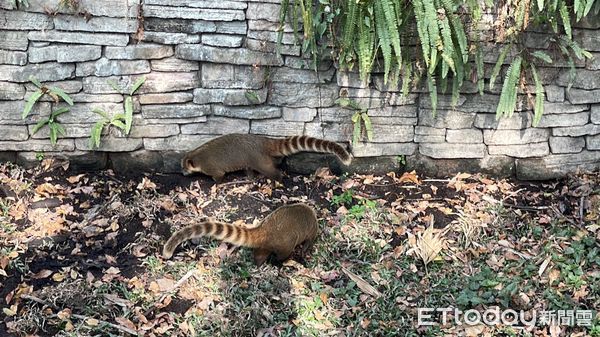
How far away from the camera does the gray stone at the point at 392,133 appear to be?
6.56 m

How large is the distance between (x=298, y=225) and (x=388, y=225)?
87cm

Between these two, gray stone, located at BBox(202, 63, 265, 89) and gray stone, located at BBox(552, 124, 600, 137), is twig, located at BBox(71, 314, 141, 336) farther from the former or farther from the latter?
gray stone, located at BBox(552, 124, 600, 137)

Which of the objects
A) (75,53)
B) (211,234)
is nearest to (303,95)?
(211,234)

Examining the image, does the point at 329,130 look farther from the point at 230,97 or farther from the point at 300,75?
the point at 230,97

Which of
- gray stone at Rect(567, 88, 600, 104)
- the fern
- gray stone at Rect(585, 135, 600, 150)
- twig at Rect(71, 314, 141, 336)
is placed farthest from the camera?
gray stone at Rect(585, 135, 600, 150)

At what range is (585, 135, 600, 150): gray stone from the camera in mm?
6625

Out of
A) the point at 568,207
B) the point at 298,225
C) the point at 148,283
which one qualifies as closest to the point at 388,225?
the point at 298,225

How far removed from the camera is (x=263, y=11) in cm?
618

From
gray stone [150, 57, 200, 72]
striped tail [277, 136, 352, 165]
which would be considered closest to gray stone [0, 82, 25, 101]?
gray stone [150, 57, 200, 72]

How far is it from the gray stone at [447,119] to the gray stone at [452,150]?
181 mm

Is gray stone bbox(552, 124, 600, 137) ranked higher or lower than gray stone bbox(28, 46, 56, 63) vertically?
lower

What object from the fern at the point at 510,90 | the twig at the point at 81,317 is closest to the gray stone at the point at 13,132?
the twig at the point at 81,317

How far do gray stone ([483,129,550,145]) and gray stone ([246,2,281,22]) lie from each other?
2.16 metres

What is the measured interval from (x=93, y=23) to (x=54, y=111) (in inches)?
33.8
